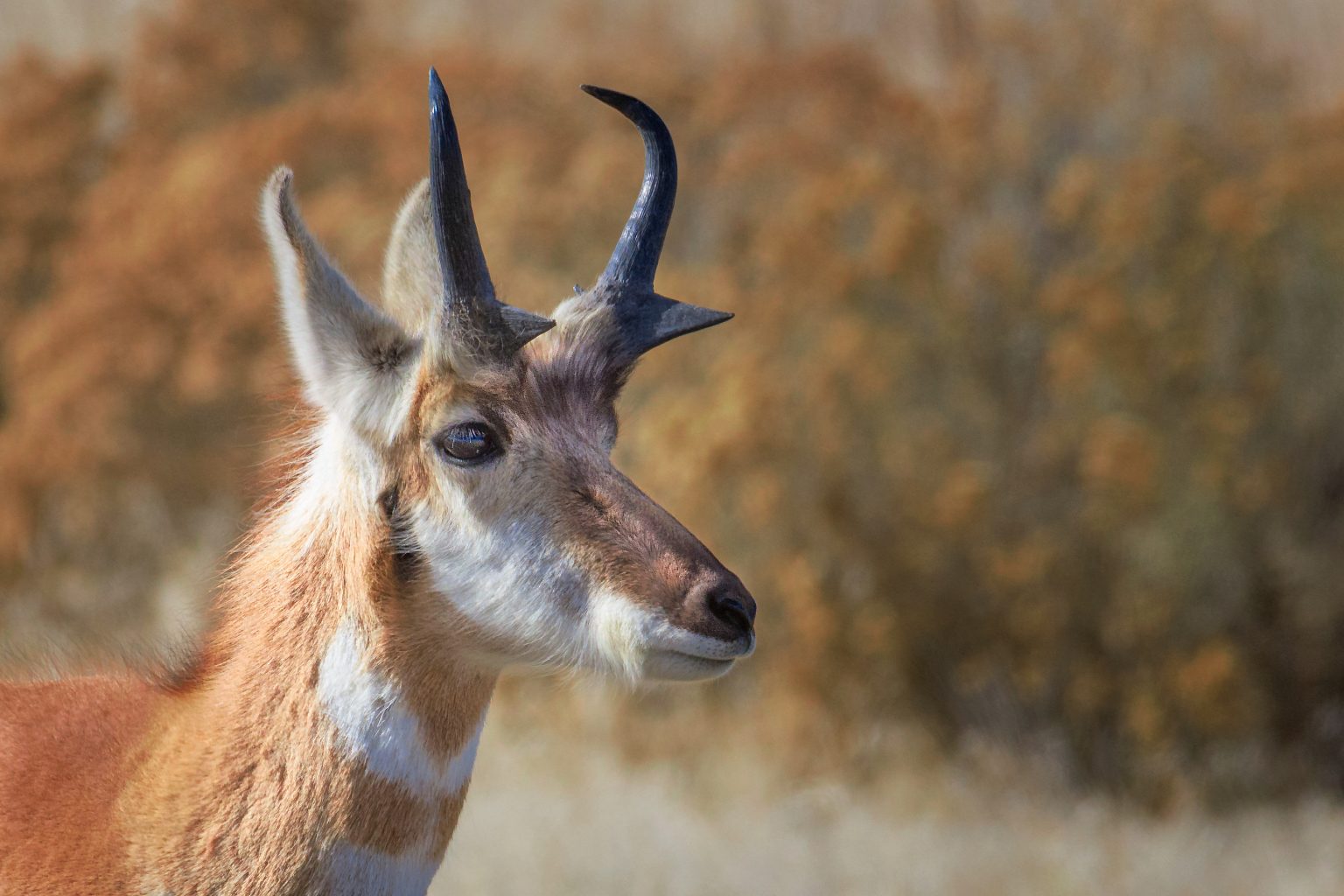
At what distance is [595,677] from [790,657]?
1011 centimetres

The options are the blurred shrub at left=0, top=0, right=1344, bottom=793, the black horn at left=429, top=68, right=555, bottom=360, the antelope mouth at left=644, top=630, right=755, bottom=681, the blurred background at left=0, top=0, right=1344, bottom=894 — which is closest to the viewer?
the antelope mouth at left=644, top=630, right=755, bottom=681

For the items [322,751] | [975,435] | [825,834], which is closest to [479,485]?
[322,751]

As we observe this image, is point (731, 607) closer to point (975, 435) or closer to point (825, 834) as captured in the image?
point (825, 834)

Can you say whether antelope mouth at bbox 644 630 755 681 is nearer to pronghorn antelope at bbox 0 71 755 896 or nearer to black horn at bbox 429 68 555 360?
pronghorn antelope at bbox 0 71 755 896

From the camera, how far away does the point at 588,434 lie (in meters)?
3.92

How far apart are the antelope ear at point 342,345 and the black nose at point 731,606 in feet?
2.98

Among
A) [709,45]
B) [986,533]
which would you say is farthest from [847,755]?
[709,45]

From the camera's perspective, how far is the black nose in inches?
139

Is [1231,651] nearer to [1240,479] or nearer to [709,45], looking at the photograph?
[1240,479]

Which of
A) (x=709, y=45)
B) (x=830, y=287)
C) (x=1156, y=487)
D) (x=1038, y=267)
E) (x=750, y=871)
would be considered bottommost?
(x=750, y=871)

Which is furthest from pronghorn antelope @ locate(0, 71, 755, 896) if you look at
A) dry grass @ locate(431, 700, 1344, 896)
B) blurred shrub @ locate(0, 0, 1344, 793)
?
blurred shrub @ locate(0, 0, 1344, 793)

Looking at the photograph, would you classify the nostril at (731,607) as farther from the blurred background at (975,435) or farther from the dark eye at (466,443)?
the blurred background at (975,435)

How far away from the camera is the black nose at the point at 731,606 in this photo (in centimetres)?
353

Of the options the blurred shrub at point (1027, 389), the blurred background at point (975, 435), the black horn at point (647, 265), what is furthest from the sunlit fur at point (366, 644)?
the blurred shrub at point (1027, 389)
